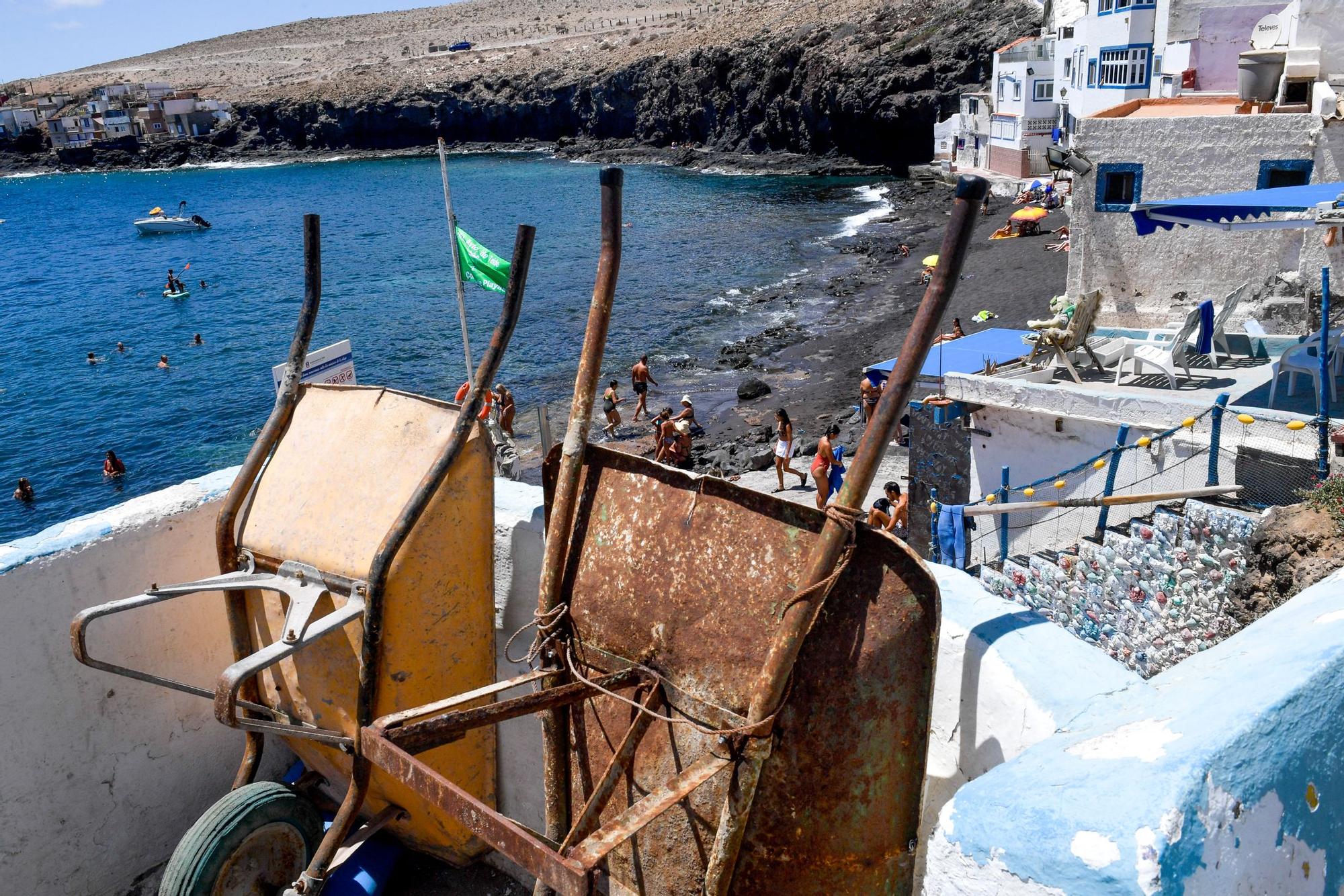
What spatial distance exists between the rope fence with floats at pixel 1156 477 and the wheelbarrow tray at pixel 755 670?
4.87 metres

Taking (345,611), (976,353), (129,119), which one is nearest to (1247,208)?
(976,353)

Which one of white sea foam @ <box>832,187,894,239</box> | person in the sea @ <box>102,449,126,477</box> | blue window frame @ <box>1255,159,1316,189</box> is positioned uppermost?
blue window frame @ <box>1255,159,1316,189</box>

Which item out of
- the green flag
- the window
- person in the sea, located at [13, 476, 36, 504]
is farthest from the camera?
the window

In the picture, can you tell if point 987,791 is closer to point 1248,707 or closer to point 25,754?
point 1248,707

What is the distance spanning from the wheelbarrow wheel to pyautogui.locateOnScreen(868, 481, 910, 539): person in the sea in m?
8.59

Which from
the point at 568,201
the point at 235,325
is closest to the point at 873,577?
the point at 235,325

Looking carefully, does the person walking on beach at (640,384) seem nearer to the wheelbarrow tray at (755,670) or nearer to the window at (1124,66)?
the wheelbarrow tray at (755,670)

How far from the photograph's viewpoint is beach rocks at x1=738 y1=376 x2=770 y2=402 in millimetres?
27516

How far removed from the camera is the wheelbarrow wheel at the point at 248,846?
4.15 meters

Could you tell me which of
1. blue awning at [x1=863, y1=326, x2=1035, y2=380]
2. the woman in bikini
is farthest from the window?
the woman in bikini

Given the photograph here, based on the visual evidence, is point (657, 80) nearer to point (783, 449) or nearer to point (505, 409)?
point (505, 409)

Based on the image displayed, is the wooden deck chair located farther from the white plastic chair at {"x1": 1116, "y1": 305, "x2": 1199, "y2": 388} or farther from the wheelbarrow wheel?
the wheelbarrow wheel

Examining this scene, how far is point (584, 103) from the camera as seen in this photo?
363ft

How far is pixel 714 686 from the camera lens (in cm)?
326
